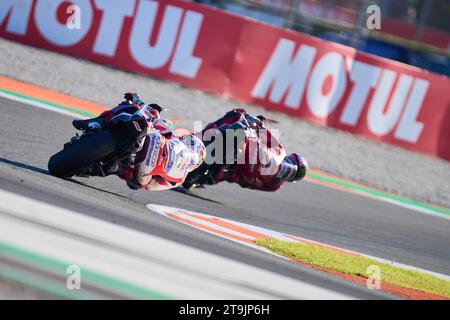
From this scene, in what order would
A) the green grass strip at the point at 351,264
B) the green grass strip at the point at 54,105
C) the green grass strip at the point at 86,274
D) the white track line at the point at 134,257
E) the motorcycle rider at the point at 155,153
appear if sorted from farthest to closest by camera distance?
the green grass strip at the point at 54,105 → the green grass strip at the point at 351,264 → the motorcycle rider at the point at 155,153 → the white track line at the point at 134,257 → the green grass strip at the point at 86,274

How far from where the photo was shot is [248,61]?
12.8 metres

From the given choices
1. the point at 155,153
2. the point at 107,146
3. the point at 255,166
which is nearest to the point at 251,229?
the point at 255,166

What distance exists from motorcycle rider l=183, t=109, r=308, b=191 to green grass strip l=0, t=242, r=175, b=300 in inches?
153

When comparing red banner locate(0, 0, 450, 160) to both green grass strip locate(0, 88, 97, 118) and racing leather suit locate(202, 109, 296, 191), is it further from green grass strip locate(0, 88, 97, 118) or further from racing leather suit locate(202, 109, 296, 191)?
racing leather suit locate(202, 109, 296, 191)

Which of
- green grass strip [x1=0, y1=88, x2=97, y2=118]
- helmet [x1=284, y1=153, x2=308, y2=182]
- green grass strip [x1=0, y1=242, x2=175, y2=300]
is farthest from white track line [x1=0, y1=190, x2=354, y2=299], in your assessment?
green grass strip [x1=0, y1=88, x2=97, y2=118]

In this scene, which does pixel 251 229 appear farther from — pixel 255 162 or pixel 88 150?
pixel 88 150

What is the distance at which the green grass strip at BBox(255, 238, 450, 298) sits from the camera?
6086mm

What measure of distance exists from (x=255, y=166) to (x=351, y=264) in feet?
4.29

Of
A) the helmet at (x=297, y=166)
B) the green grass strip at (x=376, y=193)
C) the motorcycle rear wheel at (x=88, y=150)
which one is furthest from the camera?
the green grass strip at (x=376, y=193)

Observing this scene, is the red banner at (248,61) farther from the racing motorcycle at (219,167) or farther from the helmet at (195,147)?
the helmet at (195,147)

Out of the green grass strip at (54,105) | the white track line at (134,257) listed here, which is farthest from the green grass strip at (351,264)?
the green grass strip at (54,105)

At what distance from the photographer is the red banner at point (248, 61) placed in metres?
12.5
